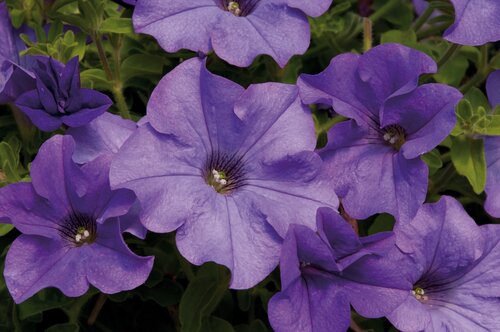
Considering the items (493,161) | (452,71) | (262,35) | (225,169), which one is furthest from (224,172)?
(452,71)

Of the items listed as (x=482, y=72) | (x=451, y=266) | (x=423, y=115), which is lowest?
(x=451, y=266)

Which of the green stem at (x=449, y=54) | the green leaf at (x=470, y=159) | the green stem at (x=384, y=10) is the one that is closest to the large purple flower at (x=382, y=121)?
the green leaf at (x=470, y=159)

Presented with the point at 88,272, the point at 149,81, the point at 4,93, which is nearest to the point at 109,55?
the point at 149,81

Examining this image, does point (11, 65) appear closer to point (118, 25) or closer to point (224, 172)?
point (118, 25)

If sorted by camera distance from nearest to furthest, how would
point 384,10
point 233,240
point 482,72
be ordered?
point 233,240 → point 482,72 → point 384,10

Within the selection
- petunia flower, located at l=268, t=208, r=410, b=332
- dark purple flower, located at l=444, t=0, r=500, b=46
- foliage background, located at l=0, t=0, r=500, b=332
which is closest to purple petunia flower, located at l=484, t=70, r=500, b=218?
foliage background, located at l=0, t=0, r=500, b=332

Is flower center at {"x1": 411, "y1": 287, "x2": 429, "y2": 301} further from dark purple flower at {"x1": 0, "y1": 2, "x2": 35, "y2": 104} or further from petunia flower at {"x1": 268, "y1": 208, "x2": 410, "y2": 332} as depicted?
→ dark purple flower at {"x1": 0, "y1": 2, "x2": 35, "y2": 104}

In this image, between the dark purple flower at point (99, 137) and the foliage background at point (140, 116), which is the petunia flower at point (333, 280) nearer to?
the foliage background at point (140, 116)
